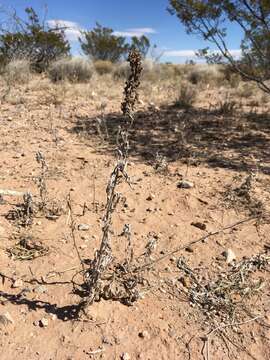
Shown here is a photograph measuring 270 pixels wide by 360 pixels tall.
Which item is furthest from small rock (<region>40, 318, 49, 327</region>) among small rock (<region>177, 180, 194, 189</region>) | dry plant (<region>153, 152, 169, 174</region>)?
dry plant (<region>153, 152, 169, 174</region>)

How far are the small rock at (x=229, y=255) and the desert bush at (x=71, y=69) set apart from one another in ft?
27.2

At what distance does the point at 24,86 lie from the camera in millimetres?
8297

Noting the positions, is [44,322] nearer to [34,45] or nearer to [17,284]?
[17,284]

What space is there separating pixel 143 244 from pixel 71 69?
905cm

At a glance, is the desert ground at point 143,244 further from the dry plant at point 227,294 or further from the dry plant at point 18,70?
the dry plant at point 18,70

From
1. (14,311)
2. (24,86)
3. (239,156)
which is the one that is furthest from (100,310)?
(24,86)

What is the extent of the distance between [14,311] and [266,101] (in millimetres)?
6941

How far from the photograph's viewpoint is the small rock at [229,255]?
2604 mm

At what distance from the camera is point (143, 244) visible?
272 cm

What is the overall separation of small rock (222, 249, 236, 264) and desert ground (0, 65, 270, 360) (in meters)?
0.01

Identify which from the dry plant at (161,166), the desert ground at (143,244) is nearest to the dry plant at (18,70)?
the desert ground at (143,244)

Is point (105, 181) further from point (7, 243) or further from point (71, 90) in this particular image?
point (71, 90)

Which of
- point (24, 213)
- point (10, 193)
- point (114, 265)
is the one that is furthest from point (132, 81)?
point (10, 193)

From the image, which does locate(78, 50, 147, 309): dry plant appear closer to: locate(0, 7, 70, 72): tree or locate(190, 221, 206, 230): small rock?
locate(190, 221, 206, 230): small rock
